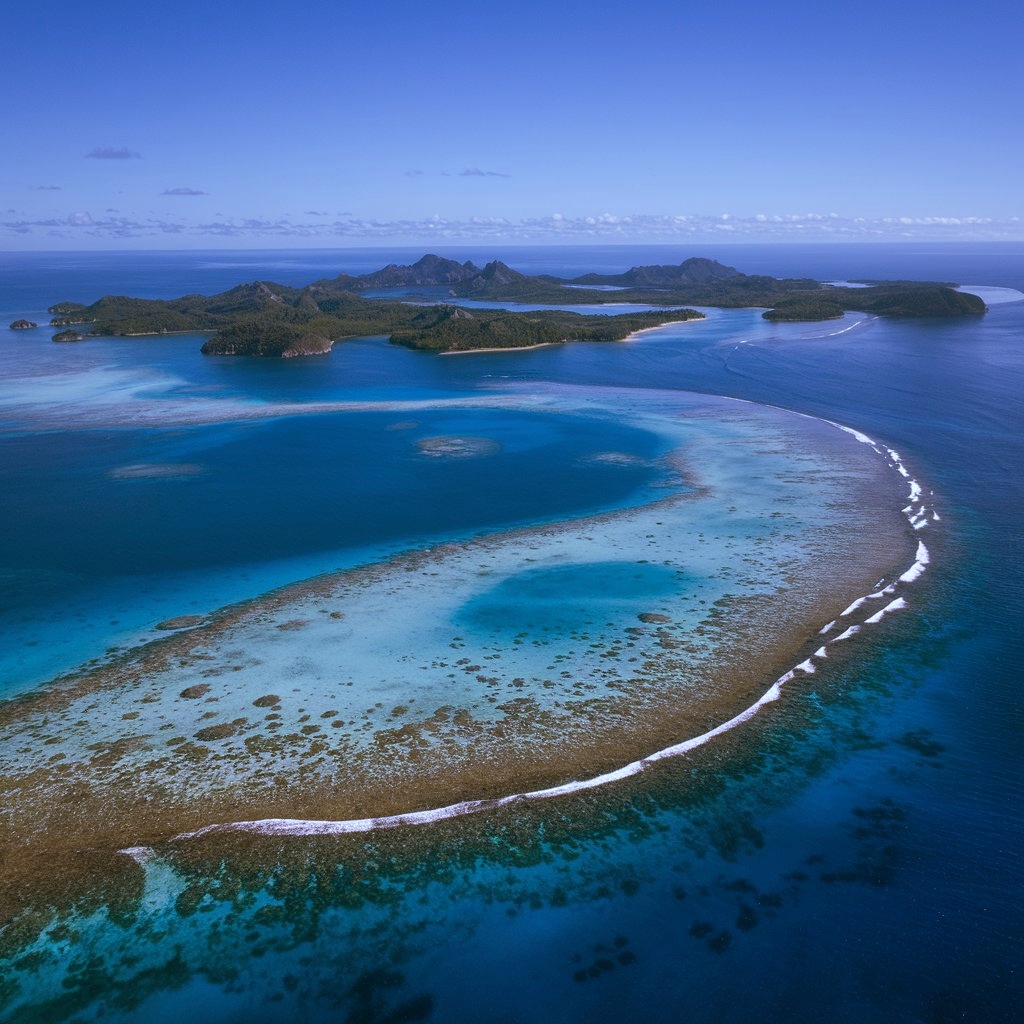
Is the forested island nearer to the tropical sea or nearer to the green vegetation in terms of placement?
the green vegetation

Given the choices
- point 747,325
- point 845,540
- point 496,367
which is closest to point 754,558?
point 845,540

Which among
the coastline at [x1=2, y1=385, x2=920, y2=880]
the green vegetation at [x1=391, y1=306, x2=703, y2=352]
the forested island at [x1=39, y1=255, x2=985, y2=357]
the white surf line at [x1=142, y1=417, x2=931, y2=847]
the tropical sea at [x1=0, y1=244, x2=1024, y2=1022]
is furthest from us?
the green vegetation at [x1=391, y1=306, x2=703, y2=352]

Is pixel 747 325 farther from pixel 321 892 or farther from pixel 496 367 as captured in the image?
pixel 321 892

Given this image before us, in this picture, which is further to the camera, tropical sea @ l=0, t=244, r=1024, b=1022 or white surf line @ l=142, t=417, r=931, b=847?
white surf line @ l=142, t=417, r=931, b=847

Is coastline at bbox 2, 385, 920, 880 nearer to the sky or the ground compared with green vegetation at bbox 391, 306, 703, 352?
nearer to the ground

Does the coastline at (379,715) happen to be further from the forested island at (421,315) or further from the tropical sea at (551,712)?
the forested island at (421,315)

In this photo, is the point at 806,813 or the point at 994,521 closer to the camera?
the point at 806,813

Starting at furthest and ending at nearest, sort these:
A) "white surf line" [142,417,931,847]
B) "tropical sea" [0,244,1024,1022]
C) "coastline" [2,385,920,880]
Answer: "coastline" [2,385,920,880]
"white surf line" [142,417,931,847]
"tropical sea" [0,244,1024,1022]

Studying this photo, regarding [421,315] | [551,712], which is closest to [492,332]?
[421,315]

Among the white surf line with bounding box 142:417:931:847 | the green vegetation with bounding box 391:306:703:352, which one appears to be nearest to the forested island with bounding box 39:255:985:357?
the green vegetation with bounding box 391:306:703:352
